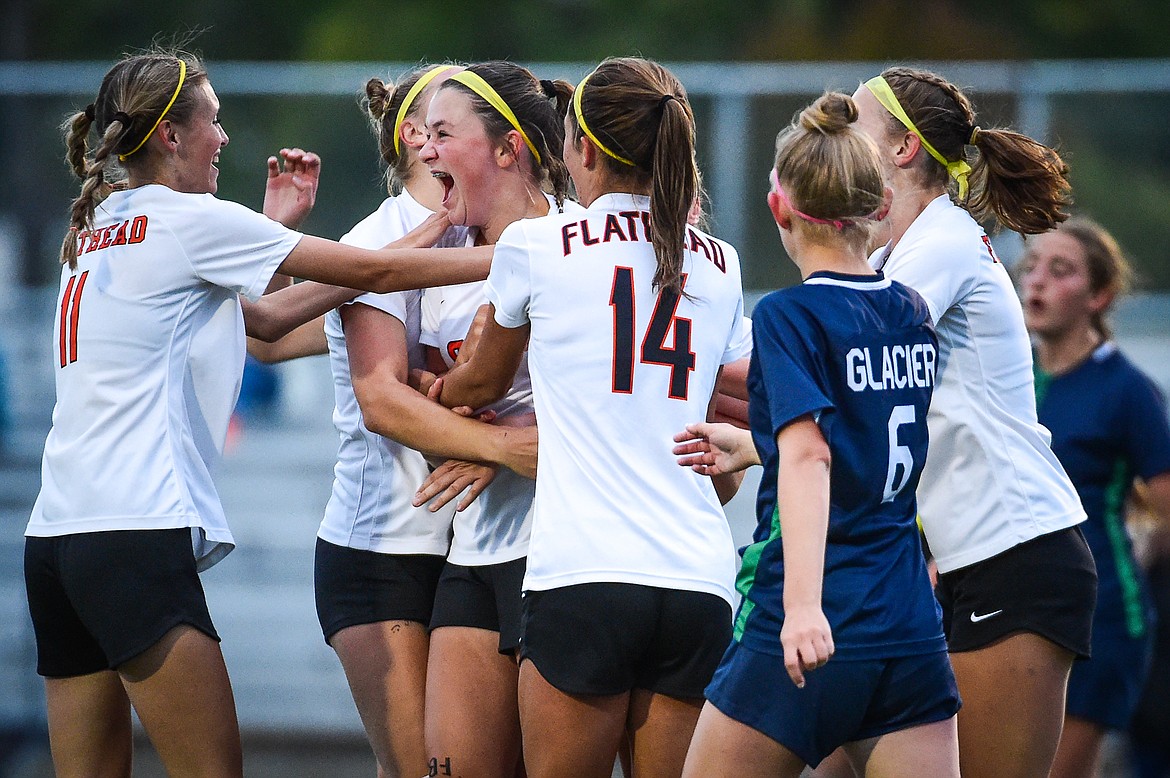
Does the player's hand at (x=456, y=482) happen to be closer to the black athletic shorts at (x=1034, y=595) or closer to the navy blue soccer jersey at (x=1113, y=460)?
the black athletic shorts at (x=1034, y=595)

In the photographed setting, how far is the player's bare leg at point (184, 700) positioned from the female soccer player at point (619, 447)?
76cm

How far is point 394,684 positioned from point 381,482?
472mm

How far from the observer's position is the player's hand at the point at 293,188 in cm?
363

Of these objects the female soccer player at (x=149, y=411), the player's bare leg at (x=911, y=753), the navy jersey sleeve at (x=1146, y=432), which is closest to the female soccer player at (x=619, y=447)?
the player's bare leg at (x=911, y=753)

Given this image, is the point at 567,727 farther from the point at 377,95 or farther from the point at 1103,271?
the point at 1103,271

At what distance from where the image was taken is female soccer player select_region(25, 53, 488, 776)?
3029mm

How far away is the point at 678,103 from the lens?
9.16 feet

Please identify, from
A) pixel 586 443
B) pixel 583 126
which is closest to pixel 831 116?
pixel 583 126

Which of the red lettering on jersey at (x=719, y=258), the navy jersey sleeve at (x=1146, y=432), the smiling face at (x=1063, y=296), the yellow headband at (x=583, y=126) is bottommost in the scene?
the navy jersey sleeve at (x=1146, y=432)

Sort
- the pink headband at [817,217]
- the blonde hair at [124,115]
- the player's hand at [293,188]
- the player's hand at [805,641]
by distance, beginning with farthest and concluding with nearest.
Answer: the player's hand at [293,188] → the blonde hair at [124,115] → the pink headband at [817,217] → the player's hand at [805,641]

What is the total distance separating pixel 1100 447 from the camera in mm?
4570

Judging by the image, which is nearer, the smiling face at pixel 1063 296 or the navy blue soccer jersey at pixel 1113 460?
the navy blue soccer jersey at pixel 1113 460

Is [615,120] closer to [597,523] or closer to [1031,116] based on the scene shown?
[597,523]

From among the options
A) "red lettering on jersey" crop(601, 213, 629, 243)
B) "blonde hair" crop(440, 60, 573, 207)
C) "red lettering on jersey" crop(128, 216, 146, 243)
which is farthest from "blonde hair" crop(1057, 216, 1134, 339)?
"red lettering on jersey" crop(128, 216, 146, 243)
